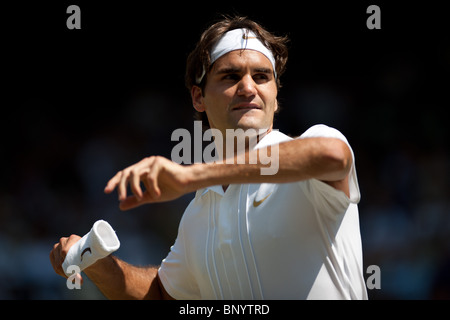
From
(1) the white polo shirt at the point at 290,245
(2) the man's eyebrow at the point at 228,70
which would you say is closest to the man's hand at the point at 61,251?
(1) the white polo shirt at the point at 290,245

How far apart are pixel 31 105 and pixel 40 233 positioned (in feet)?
6.99

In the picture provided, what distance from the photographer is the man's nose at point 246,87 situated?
3.01 meters

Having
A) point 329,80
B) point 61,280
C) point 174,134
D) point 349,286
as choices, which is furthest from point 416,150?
point 349,286

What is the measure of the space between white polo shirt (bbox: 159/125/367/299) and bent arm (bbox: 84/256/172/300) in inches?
22.6

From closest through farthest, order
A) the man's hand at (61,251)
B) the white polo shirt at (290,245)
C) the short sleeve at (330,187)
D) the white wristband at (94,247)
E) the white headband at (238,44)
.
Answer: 1. the short sleeve at (330,187)
2. the white polo shirt at (290,245)
3. the white wristband at (94,247)
4. the man's hand at (61,251)
5. the white headband at (238,44)

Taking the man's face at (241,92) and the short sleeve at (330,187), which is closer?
the short sleeve at (330,187)

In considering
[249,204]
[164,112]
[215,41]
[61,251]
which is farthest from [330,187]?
[164,112]

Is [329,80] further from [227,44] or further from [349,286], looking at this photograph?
[349,286]

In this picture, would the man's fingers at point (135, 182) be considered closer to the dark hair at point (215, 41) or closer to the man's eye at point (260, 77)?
the man's eye at point (260, 77)

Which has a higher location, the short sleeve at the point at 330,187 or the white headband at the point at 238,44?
the white headband at the point at 238,44

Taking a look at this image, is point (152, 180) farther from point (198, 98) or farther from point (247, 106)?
point (198, 98)

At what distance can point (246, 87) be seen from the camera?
9.91ft

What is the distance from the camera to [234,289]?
2.66 meters

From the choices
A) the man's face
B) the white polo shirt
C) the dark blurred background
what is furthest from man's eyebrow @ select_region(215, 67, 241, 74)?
the dark blurred background
